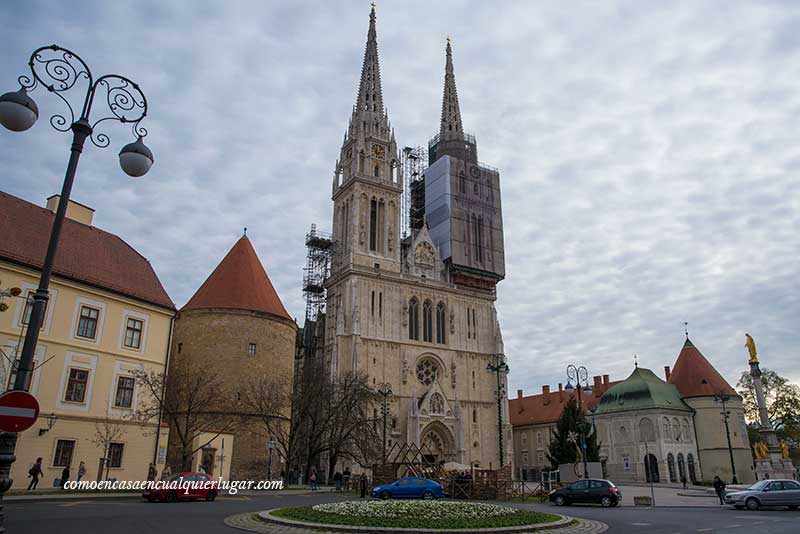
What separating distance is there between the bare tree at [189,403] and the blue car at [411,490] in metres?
9.66

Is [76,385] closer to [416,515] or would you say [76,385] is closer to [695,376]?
[416,515]

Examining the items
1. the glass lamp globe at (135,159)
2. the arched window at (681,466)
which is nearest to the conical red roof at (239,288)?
the glass lamp globe at (135,159)

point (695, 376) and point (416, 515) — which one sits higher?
point (695, 376)

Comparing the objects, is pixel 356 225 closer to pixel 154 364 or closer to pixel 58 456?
pixel 154 364

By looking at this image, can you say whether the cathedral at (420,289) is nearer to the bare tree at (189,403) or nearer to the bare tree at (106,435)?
the bare tree at (189,403)

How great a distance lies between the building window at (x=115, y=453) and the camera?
2684 centimetres

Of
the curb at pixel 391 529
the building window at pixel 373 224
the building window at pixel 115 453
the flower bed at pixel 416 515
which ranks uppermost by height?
the building window at pixel 373 224

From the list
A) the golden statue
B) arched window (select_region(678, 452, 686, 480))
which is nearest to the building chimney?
the golden statue

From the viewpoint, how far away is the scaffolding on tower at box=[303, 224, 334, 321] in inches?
2392

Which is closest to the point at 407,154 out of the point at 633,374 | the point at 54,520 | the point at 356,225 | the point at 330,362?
the point at 356,225

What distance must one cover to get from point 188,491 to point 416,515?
10023 millimetres

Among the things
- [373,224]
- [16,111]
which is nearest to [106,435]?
[16,111]

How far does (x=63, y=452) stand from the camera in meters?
25.0

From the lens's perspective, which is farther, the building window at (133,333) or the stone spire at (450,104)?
the stone spire at (450,104)
